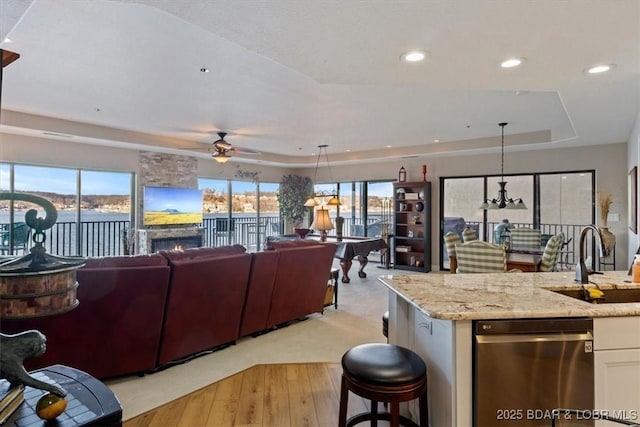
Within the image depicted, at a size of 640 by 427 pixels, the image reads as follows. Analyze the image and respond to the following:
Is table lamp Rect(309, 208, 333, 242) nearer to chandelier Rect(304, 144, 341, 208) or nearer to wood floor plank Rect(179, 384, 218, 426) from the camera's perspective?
chandelier Rect(304, 144, 341, 208)

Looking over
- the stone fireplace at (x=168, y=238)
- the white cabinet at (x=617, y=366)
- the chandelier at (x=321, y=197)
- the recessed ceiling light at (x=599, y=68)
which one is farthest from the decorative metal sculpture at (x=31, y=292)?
the stone fireplace at (x=168, y=238)

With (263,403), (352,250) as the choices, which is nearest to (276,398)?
(263,403)

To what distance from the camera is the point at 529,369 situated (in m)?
1.65

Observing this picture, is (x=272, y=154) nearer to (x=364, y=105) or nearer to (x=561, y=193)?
(x=364, y=105)

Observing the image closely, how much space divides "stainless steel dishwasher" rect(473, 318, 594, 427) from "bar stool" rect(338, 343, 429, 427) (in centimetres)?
26

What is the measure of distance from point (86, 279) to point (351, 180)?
24.5 feet

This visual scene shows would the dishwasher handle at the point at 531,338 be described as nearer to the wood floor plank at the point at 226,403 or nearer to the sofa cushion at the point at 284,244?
the wood floor plank at the point at 226,403

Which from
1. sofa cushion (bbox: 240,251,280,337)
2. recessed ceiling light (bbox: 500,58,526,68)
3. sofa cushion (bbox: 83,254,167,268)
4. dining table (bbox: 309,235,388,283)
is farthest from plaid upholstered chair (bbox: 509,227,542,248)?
sofa cushion (bbox: 83,254,167,268)

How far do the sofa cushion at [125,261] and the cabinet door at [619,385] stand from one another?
9.76ft

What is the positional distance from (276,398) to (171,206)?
18.7 feet

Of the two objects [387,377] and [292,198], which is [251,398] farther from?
[292,198]

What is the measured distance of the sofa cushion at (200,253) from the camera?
121 inches

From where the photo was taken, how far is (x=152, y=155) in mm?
7297

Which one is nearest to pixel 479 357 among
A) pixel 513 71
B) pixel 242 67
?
pixel 513 71
